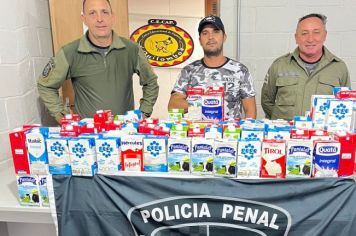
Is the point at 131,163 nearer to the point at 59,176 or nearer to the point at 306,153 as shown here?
the point at 59,176

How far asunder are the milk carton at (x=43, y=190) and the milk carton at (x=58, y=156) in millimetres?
48

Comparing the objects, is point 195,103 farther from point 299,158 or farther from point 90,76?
point 90,76

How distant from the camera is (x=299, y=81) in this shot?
2.35 meters

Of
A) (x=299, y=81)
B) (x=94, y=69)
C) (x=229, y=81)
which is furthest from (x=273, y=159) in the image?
(x=94, y=69)

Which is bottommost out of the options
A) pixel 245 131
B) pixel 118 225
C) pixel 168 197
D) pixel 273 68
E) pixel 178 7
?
pixel 118 225

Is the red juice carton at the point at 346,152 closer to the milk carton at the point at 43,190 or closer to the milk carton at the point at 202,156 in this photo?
the milk carton at the point at 202,156

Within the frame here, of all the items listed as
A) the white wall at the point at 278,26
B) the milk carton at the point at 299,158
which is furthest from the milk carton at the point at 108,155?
the white wall at the point at 278,26

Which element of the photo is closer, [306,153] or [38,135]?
[306,153]

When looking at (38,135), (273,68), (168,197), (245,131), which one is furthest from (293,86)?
(38,135)

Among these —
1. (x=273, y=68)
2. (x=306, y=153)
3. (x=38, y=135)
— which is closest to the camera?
(x=306, y=153)

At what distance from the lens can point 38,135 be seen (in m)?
1.41

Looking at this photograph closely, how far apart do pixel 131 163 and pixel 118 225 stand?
0.31 metres

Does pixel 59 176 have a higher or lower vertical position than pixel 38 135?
lower

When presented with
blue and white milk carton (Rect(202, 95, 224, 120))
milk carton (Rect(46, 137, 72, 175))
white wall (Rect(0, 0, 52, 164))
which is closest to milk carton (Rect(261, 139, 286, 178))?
blue and white milk carton (Rect(202, 95, 224, 120))
